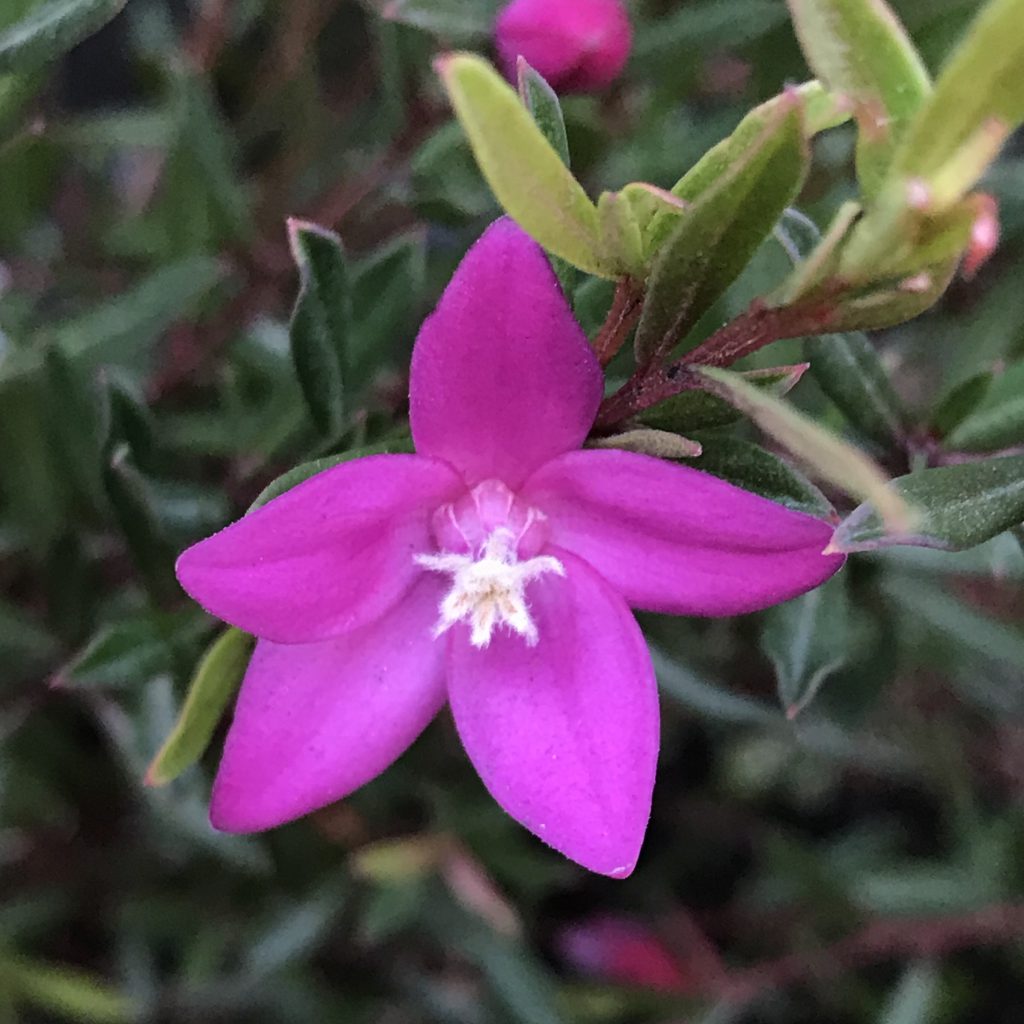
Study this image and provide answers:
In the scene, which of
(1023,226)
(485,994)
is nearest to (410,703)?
(1023,226)

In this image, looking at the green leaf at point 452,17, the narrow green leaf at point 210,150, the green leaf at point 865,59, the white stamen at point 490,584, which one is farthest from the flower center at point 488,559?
the narrow green leaf at point 210,150

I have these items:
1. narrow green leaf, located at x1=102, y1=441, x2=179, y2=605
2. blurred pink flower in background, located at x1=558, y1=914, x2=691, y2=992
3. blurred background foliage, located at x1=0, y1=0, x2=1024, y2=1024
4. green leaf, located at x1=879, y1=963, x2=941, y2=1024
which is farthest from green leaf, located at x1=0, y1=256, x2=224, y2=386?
green leaf, located at x1=879, y1=963, x2=941, y2=1024

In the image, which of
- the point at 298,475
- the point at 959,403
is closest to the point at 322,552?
the point at 298,475

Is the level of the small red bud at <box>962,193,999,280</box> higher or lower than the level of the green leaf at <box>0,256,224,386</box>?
higher

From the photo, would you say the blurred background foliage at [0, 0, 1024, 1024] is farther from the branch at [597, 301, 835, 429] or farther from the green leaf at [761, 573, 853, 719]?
the branch at [597, 301, 835, 429]

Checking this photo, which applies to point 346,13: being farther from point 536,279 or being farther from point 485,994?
point 485,994

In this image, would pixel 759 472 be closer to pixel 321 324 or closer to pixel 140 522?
pixel 321 324
